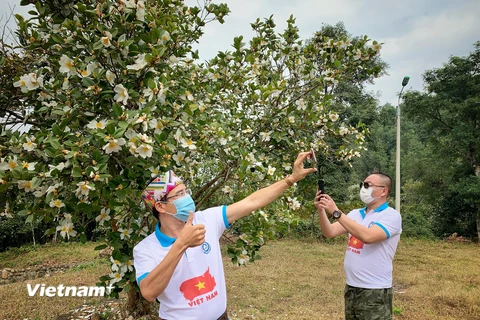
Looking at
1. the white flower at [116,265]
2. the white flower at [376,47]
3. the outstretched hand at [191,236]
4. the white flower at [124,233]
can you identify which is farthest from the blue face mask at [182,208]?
the white flower at [376,47]

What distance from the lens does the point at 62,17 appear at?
2.67 metres

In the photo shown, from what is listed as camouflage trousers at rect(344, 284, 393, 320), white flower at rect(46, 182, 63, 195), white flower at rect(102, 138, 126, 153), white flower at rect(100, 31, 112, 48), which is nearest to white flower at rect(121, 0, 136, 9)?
white flower at rect(100, 31, 112, 48)

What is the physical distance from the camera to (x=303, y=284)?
688 cm

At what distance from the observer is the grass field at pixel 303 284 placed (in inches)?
204

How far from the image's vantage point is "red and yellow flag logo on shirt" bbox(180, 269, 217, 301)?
5.57 ft

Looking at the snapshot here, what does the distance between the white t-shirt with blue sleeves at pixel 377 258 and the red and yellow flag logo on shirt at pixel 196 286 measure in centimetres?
152

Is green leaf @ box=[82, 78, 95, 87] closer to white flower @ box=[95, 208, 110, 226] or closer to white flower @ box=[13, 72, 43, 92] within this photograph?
white flower @ box=[13, 72, 43, 92]

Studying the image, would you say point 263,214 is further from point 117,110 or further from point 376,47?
point 376,47

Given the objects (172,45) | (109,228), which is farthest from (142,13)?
(109,228)

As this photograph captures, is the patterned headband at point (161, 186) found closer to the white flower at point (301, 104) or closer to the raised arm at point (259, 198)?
the raised arm at point (259, 198)

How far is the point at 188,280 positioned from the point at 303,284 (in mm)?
5749

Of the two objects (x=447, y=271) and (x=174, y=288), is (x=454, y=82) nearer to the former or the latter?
(x=447, y=271)

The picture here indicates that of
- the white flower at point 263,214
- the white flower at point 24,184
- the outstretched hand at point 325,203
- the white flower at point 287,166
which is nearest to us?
the white flower at point 24,184

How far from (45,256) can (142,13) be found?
1072cm
